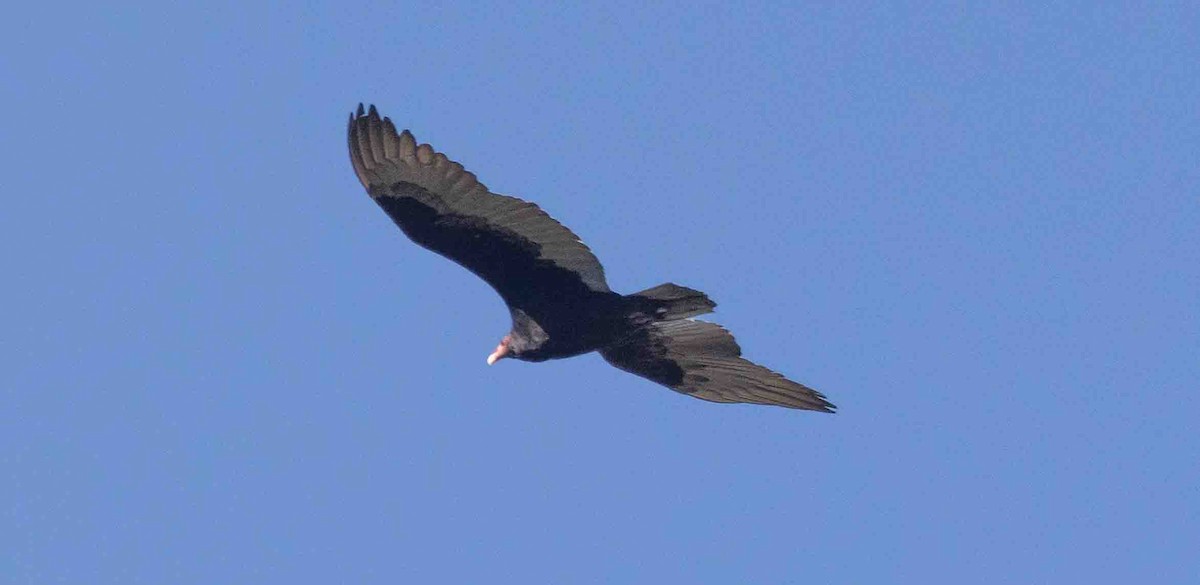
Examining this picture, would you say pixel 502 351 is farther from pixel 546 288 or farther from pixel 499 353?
pixel 546 288

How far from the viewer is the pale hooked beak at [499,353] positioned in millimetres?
17000

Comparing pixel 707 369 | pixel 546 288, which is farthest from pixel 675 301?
pixel 707 369

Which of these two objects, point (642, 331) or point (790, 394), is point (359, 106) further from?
point (790, 394)

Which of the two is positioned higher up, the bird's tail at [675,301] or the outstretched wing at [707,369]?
the outstretched wing at [707,369]

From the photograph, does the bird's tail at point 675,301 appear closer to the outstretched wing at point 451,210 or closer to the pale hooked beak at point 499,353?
the outstretched wing at point 451,210

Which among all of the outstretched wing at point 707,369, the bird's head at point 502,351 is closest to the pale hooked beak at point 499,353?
the bird's head at point 502,351

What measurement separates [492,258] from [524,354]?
1.18 meters

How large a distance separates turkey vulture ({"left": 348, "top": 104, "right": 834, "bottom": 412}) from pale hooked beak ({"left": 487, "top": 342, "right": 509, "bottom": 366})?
1cm

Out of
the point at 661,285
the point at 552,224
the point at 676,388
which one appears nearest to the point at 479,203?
the point at 552,224

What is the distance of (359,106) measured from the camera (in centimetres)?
1559

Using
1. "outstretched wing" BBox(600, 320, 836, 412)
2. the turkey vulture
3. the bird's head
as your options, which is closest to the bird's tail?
the turkey vulture

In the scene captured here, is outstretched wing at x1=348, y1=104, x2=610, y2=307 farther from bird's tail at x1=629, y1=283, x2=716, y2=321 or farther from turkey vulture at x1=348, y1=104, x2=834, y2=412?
bird's tail at x1=629, y1=283, x2=716, y2=321

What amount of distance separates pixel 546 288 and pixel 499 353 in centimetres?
100

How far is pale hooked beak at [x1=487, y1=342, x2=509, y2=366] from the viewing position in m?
17.0
